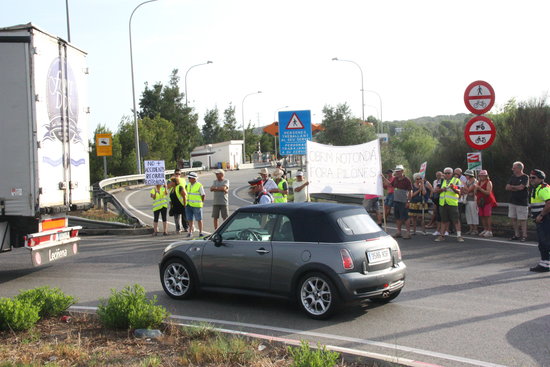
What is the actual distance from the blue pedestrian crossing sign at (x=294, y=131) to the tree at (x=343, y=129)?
20152mm

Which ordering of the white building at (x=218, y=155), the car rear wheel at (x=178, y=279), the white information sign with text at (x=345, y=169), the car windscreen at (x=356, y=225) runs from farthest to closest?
the white building at (x=218, y=155)
the white information sign with text at (x=345, y=169)
the car rear wheel at (x=178, y=279)
the car windscreen at (x=356, y=225)

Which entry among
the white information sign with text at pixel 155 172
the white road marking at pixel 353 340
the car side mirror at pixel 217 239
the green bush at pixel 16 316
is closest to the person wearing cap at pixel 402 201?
the car side mirror at pixel 217 239

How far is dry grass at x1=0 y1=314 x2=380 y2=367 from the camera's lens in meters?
5.70

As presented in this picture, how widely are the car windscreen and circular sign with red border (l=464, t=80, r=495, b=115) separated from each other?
8.19 m

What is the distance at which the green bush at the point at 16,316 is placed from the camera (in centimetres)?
689

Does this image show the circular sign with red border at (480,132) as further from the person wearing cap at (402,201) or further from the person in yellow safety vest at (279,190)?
the person in yellow safety vest at (279,190)

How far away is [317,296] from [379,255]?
0.96 metres

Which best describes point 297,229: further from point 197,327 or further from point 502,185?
point 502,185

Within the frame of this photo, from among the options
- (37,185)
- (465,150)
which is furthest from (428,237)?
(37,185)

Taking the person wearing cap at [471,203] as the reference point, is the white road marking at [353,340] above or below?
below

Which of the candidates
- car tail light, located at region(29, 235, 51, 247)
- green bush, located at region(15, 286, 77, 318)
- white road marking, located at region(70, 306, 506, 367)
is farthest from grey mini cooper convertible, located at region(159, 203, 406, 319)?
car tail light, located at region(29, 235, 51, 247)

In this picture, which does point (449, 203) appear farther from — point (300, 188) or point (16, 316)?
point (16, 316)

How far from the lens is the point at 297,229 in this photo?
7.89m

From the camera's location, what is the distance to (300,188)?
48.2ft
